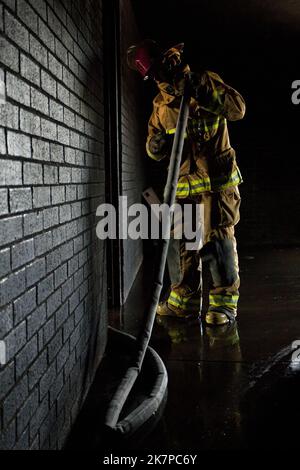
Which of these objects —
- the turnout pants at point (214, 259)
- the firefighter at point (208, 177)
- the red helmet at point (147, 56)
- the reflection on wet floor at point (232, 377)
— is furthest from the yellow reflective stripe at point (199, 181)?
the reflection on wet floor at point (232, 377)

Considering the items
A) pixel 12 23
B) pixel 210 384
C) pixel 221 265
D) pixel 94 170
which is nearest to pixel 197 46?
pixel 221 265

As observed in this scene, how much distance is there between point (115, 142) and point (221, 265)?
1.55 meters

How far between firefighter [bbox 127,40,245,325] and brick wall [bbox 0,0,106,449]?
113 cm

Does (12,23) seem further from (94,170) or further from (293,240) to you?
(293,240)

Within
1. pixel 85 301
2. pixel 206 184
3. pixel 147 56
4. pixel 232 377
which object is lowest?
pixel 232 377

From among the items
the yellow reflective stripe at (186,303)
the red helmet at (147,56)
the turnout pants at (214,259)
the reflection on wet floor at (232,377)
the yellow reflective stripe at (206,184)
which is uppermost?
the red helmet at (147,56)

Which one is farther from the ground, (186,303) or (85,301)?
(85,301)

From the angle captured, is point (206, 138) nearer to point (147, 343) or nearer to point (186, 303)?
point (186, 303)

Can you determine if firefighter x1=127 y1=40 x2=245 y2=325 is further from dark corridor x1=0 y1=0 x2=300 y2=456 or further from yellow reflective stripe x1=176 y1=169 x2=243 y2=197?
dark corridor x1=0 y1=0 x2=300 y2=456

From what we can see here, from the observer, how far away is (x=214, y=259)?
14.2ft

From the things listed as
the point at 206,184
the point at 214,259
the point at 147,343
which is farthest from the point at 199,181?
the point at 147,343

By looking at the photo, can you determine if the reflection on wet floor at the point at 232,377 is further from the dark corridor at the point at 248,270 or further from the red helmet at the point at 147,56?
the red helmet at the point at 147,56

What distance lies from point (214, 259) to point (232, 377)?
1424mm

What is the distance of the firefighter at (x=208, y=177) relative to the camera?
4.02 metres
